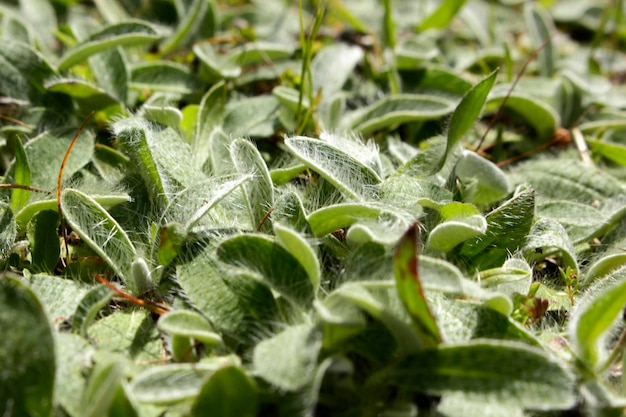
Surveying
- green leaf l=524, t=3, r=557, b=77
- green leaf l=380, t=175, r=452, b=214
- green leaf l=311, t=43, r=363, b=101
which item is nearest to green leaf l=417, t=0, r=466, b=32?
green leaf l=524, t=3, r=557, b=77

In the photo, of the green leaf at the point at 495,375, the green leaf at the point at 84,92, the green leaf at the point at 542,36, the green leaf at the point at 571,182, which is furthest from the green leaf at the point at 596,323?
the green leaf at the point at 542,36

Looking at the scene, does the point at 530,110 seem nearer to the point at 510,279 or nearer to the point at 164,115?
the point at 510,279

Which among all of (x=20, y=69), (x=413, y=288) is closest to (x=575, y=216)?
(x=413, y=288)

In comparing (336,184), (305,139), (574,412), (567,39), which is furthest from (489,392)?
(567,39)

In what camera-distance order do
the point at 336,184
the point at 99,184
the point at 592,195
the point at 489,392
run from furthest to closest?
1. the point at 592,195
2. the point at 99,184
3. the point at 336,184
4. the point at 489,392

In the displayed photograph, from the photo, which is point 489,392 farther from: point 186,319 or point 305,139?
point 305,139

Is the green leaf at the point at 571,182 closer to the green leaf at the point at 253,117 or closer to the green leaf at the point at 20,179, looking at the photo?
the green leaf at the point at 253,117

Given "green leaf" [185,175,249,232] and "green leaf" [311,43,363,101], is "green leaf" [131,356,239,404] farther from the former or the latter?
"green leaf" [311,43,363,101]

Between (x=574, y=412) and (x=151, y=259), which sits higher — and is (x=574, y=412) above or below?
below

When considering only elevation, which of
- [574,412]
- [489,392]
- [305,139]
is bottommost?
[574,412]
